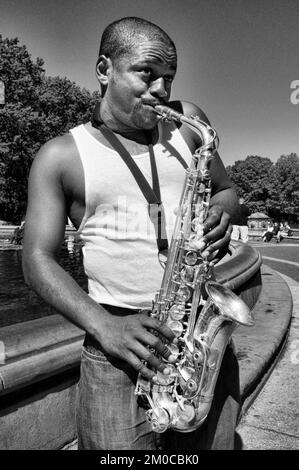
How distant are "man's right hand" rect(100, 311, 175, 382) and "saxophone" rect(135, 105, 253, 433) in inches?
5.4

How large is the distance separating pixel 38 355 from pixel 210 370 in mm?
1202

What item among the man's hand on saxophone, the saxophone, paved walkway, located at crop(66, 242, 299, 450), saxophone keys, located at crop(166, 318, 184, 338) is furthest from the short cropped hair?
paved walkway, located at crop(66, 242, 299, 450)

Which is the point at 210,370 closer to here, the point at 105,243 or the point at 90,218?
the point at 105,243

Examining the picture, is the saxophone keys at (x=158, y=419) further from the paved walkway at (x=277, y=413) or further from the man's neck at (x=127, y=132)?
the paved walkway at (x=277, y=413)

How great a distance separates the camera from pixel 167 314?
68.9 inches

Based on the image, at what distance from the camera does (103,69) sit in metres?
1.81

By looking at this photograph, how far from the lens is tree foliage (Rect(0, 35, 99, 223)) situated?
1135 inches

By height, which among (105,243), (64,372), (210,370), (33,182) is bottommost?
(64,372)

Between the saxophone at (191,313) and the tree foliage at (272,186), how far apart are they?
209 feet

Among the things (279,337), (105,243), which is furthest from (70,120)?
(105,243)

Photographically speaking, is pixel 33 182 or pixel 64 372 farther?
pixel 64 372

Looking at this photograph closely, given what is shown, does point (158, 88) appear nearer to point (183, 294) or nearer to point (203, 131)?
point (203, 131)

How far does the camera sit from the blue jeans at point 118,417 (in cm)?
155

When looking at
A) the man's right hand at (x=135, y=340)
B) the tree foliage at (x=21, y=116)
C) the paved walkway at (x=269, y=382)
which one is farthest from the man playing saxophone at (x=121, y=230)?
the tree foliage at (x=21, y=116)
